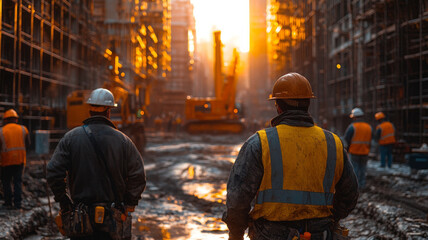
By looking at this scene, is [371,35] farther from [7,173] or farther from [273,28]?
[273,28]

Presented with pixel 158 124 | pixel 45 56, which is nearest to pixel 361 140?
pixel 45 56

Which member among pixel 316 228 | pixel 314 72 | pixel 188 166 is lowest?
pixel 188 166

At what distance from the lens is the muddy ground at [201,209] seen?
7559 millimetres

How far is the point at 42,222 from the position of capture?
8383 millimetres

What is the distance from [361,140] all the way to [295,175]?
27.1 ft

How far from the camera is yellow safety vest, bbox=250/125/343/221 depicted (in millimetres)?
2979

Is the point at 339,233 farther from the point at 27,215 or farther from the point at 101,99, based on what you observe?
the point at 27,215

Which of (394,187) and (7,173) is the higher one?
(7,173)

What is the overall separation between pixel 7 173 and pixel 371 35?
2375cm

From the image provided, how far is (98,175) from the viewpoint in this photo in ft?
13.5

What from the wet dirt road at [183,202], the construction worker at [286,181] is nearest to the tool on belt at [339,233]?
the construction worker at [286,181]

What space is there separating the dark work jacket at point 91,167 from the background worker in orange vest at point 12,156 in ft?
16.8

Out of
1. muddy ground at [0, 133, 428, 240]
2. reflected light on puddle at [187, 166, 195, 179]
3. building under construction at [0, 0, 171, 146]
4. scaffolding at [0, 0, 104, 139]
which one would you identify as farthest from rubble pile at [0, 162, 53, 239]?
scaffolding at [0, 0, 104, 139]

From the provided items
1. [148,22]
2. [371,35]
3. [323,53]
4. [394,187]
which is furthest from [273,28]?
[394,187]
